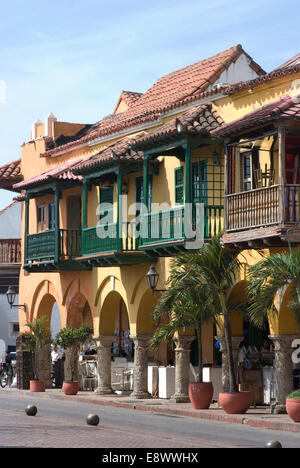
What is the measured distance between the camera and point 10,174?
42.6 metres

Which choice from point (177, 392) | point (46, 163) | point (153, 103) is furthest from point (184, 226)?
point (46, 163)

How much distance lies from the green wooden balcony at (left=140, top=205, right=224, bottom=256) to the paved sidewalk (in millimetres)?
3880

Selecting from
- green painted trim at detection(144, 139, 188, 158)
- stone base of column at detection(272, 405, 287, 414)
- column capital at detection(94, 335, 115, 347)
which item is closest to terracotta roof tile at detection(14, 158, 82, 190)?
column capital at detection(94, 335, 115, 347)

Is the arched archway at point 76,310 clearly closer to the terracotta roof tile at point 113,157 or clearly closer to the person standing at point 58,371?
the person standing at point 58,371

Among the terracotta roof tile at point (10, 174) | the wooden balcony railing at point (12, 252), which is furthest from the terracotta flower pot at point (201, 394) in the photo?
the terracotta roof tile at point (10, 174)

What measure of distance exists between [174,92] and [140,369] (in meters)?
8.36

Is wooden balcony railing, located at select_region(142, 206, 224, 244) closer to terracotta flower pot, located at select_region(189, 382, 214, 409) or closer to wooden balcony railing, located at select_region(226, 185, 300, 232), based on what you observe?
wooden balcony railing, located at select_region(226, 185, 300, 232)

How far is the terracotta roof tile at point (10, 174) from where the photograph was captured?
140 feet

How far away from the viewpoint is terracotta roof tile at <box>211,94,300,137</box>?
2347 centimetres

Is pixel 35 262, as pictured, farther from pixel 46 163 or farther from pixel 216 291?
pixel 216 291

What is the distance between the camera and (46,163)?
40.6 m

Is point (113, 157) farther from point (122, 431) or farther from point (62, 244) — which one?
point (122, 431)

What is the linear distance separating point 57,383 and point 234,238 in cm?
1501

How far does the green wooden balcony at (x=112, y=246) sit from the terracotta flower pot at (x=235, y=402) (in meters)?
7.15
